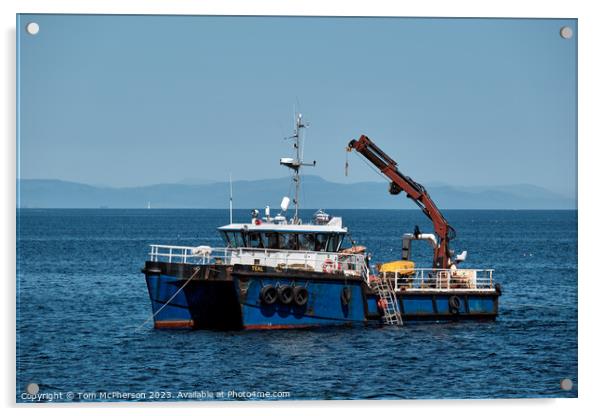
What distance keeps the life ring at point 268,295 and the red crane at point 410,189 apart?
489 centimetres

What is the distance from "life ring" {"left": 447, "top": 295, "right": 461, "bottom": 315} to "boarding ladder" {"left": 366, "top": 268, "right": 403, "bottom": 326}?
168 centimetres

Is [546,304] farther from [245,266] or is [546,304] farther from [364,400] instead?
[364,400]

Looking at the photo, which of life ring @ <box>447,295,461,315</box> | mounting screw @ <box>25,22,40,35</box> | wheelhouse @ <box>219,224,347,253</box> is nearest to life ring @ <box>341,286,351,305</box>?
wheelhouse @ <box>219,224,347,253</box>

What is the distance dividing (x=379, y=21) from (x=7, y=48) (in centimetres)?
726

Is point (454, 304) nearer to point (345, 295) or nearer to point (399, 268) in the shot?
point (399, 268)

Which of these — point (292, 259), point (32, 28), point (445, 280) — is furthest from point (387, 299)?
point (32, 28)

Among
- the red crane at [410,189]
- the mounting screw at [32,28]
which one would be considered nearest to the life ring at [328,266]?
the red crane at [410,189]

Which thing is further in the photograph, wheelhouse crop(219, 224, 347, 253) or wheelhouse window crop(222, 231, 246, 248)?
wheelhouse window crop(222, 231, 246, 248)

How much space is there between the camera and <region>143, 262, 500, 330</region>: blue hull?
107 feet

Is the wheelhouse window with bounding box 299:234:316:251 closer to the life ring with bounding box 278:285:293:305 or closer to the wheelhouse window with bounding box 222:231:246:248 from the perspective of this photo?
the wheelhouse window with bounding box 222:231:246:248

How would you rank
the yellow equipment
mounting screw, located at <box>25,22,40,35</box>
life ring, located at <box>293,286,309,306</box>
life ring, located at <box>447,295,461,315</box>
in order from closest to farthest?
1. mounting screw, located at <box>25,22,40,35</box>
2. life ring, located at <box>293,286,309,306</box>
3. life ring, located at <box>447,295,461,315</box>
4. the yellow equipment

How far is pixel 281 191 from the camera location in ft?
132

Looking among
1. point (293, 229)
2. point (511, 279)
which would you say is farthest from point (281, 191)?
point (511, 279)
